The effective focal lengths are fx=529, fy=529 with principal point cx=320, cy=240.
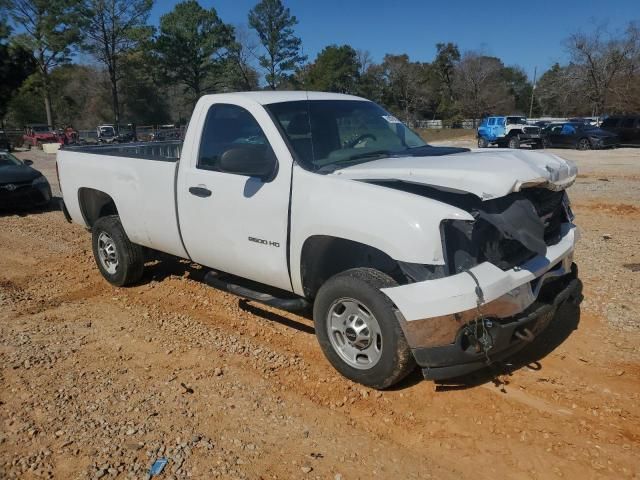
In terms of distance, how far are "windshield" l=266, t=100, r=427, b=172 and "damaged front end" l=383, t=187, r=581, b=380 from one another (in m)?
1.03

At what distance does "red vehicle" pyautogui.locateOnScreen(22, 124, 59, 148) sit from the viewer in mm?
40906

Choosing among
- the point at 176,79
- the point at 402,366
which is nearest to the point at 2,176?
the point at 402,366

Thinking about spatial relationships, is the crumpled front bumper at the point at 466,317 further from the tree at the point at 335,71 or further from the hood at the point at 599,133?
the tree at the point at 335,71

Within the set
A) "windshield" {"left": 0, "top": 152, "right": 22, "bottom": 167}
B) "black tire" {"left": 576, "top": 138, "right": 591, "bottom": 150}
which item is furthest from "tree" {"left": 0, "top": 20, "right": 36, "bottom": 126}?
"black tire" {"left": 576, "top": 138, "right": 591, "bottom": 150}

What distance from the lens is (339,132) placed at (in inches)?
173

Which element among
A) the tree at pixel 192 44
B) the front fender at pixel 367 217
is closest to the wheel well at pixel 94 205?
the front fender at pixel 367 217

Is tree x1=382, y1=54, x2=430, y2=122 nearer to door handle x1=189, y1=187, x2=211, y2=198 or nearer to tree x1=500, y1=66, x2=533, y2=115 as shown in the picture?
tree x1=500, y1=66, x2=533, y2=115

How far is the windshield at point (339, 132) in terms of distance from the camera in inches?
159

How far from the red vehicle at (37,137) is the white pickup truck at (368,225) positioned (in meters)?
40.9

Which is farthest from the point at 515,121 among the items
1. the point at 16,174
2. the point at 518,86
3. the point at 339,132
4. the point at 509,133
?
the point at 518,86

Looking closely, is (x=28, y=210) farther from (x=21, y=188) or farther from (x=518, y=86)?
(x=518, y=86)

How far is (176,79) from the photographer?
5366 centimetres

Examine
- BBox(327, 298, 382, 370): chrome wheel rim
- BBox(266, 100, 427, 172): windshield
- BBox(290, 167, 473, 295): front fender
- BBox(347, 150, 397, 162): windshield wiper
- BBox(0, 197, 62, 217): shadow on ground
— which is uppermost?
BBox(266, 100, 427, 172): windshield

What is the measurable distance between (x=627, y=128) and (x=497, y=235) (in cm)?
2756
